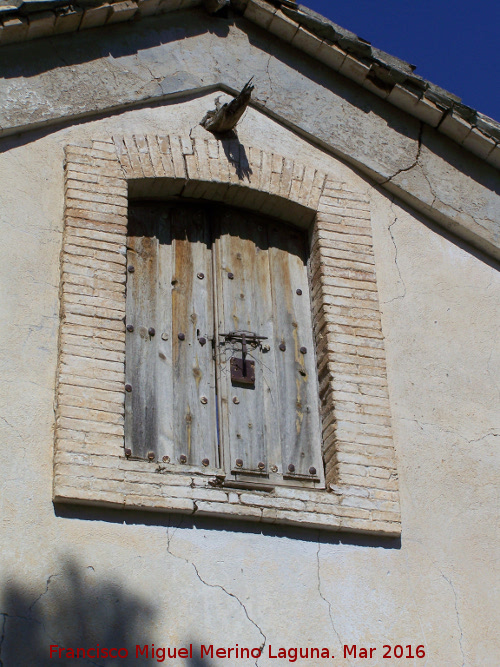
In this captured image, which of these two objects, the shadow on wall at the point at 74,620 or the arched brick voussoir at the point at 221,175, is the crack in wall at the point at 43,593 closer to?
the shadow on wall at the point at 74,620

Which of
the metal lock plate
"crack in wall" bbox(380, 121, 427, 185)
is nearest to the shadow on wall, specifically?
the metal lock plate

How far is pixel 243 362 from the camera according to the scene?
566cm

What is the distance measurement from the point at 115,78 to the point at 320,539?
9.91ft

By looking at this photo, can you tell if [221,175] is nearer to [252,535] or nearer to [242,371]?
[242,371]

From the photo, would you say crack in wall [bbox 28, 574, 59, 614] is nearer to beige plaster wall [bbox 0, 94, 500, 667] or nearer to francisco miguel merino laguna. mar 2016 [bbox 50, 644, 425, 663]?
beige plaster wall [bbox 0, 94, 500, 667]

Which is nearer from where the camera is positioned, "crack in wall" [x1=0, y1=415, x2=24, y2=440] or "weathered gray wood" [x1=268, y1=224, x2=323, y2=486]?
"crack in wall" [x1=0, y1=415, x2=24, y2=440]

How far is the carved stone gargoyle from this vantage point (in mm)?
5977

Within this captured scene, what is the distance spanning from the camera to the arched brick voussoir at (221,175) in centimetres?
593

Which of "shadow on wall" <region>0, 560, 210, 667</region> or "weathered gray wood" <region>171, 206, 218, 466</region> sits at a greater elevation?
"weathered gray wood" <region>171, 206, 218, 466</region>

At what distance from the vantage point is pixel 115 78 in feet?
20.0

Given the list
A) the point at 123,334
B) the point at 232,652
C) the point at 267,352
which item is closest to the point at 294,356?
the point at 267,352

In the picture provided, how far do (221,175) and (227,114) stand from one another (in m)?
0.37

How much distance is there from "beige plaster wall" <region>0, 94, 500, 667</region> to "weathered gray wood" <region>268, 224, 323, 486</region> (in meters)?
0.46

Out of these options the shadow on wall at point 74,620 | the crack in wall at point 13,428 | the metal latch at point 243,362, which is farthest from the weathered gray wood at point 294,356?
the crack in wall at point 13,428
